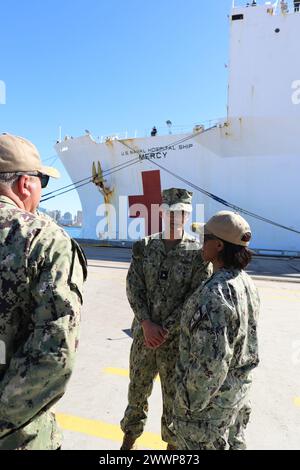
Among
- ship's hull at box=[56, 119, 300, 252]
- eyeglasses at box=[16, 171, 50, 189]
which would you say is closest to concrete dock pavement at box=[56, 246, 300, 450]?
eyeglasses at box=[16, 171, 50, 189]

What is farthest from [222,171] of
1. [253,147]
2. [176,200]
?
[176,200]

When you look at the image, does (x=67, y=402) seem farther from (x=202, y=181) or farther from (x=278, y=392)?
(x=202, y=181)

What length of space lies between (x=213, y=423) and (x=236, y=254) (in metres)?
0.59

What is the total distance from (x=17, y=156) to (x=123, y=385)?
216cm

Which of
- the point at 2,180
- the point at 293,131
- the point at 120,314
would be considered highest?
the point at 293,131

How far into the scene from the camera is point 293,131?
11.9 metres

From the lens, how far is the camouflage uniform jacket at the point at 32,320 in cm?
92

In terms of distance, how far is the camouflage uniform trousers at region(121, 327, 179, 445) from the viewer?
1.88 metres

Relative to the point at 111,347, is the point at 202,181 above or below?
above

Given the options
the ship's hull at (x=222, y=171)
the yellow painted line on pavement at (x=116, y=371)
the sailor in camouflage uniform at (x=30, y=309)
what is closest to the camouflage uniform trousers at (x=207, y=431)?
the sailor in camouflage uniform at (x=30, y=309)

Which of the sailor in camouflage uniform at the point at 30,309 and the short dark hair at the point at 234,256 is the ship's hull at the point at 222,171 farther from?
the sailor in camouflage uniform at the point at 30,309

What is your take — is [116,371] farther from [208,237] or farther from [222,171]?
[222,171]
